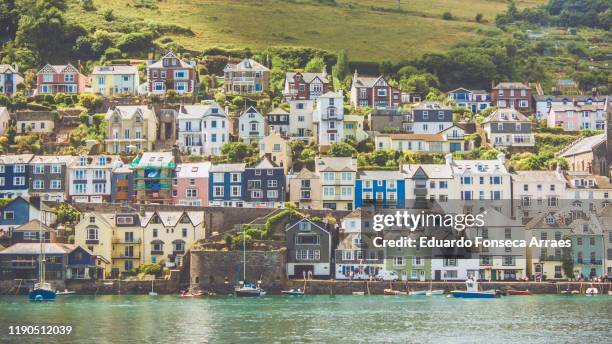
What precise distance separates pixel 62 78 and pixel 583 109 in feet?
197

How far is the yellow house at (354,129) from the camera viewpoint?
438 ft

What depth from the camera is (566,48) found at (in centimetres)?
19225

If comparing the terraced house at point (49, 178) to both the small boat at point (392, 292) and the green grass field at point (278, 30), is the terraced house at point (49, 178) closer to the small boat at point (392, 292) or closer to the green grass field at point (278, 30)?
the small boat at point (392, 292)

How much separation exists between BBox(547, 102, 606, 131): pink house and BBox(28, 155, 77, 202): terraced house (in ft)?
183

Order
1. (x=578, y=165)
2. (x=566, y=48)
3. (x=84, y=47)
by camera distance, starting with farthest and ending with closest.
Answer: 1. (x=566, y=48)
2. (x=84, y=47)
3. (x=578, y=165)

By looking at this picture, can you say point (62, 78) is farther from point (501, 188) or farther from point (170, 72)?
point (501, 188)

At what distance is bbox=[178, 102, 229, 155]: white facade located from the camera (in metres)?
132

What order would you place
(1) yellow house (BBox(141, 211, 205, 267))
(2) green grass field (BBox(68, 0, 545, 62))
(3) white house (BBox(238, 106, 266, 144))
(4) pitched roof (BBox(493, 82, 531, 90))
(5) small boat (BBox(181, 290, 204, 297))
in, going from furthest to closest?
(2) green grass field (BBox(68, 0, 545, 62))
(4) pitched roof (BBox(493, 82, 531, 90))
(3) white house (BBox(238, 106, 266, 144))
(1) yellow house (BBox(141, 211, 205, 267))
(5) small boat (BBox(181, 290, 204, 297))

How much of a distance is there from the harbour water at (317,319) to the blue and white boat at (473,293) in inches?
53.5

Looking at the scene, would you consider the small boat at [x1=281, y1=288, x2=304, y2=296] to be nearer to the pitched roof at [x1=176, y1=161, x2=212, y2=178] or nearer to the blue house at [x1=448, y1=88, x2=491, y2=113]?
the pitched roof at [x1=176, y1=161, x2=212, y2=178]

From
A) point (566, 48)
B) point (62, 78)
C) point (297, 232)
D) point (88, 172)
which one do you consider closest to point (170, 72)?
point (62, 78)

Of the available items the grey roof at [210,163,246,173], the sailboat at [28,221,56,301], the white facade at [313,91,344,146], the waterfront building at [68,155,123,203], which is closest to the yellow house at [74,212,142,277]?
the sailboat at [28,221,56,301]

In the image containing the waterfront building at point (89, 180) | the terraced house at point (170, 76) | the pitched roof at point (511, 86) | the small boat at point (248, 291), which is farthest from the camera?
the pitched roof at point (511, 86)

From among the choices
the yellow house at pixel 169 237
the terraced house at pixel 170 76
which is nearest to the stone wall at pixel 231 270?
the yellow house at pixel 169 237
